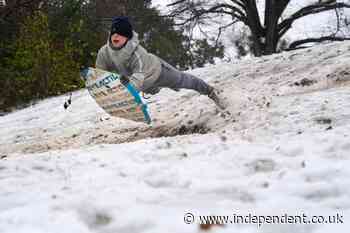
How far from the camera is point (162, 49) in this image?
2173 centimetres

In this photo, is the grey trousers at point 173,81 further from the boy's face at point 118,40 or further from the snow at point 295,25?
the snow at point 295,25

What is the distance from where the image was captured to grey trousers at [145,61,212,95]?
21.6 feet

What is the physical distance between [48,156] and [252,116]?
2.42 metres

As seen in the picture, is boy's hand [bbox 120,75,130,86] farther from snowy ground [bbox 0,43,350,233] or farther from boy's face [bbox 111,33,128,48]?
snowy ground [bbox 0,43,350,233]

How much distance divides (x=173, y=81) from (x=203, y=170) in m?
2.85

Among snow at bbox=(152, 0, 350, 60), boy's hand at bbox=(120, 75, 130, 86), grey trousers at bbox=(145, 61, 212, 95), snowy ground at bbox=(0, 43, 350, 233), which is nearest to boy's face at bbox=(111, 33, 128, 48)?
boy's hand at bbox=(120, 75, 130, 86)

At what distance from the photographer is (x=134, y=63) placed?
20.1 ft

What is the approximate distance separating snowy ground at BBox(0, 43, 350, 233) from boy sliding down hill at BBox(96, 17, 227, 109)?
1.93 feet

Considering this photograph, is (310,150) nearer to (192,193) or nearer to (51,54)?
(192,193)

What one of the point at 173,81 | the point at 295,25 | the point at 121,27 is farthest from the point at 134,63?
the point at 295,25

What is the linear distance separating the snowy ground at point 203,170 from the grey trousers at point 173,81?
415mm

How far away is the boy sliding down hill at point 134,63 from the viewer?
597 cm

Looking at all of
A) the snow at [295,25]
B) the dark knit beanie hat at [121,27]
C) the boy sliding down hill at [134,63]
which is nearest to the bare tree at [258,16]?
the snow at [295,25]

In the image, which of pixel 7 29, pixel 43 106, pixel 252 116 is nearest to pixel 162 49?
pixel 7 29
